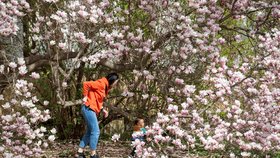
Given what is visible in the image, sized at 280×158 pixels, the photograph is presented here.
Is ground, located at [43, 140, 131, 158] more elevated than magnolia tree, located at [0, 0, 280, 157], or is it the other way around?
magnolia tree, located at [0, 0, 280, 157]

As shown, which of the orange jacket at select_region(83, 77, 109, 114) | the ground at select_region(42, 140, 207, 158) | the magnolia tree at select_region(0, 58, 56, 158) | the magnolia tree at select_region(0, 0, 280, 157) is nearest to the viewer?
the magnolia tree at select_region(0, 0, 280, 157)

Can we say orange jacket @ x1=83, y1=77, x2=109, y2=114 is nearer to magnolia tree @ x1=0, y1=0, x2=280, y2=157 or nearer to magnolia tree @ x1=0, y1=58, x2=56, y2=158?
magnolia tree @ x1=0, y1=0, x2=280, y2=157

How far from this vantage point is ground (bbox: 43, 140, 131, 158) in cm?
912

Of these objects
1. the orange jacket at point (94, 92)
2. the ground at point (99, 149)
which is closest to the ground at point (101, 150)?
the ground at point (99, 149)

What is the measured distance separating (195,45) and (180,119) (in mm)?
1468

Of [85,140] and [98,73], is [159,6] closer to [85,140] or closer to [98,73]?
[85,140]

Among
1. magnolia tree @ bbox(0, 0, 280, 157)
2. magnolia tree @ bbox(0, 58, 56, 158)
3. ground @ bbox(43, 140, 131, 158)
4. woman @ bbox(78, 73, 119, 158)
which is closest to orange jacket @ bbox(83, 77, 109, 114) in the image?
woman @ bbox(78, 73, 119, 158)

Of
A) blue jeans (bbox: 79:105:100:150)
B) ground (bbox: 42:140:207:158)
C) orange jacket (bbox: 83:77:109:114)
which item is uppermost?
orange jacket (bbox: 83:77:109:114)

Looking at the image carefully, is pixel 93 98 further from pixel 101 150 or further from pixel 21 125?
pixel 101 150

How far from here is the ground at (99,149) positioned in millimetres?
9121

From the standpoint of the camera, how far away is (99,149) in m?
9.77

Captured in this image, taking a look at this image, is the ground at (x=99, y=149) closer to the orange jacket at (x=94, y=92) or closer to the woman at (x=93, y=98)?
the woman at (x=93, y=98)

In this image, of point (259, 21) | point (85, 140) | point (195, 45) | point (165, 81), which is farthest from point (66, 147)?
point (259, 21)

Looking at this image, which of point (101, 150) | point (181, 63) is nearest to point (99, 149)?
point (101, 150)
